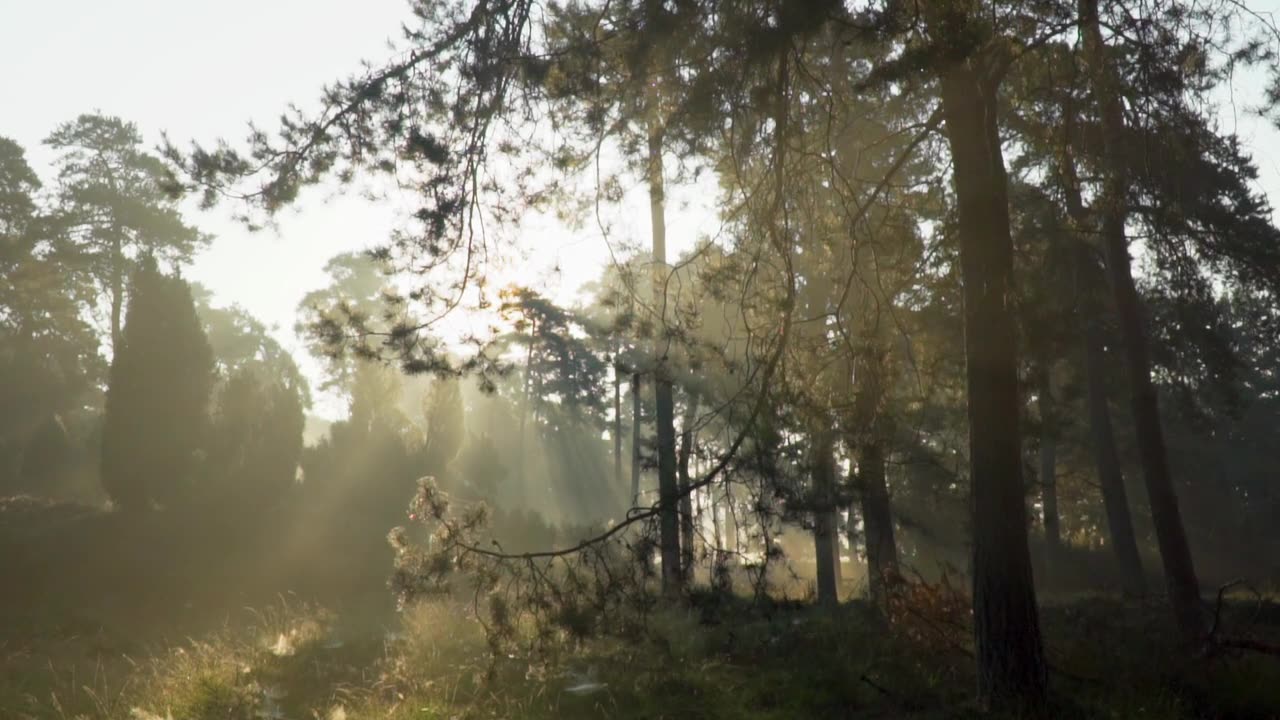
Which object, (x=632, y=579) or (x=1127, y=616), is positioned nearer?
(x=632, y=579)

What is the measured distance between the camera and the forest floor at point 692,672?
7.36 meters

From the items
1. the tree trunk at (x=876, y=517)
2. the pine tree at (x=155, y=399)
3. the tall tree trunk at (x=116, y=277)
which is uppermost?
the tall tree trunk at (x=116, y=277)

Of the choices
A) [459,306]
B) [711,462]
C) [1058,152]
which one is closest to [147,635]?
[459,306]

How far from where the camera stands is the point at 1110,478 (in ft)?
64.1

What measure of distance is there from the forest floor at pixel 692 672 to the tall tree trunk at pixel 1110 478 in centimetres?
531

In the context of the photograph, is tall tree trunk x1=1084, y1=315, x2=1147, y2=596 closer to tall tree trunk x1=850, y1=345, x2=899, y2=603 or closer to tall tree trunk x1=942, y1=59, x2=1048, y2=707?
tall tree trunk x1=850, y1=345, x2=899, y2=603

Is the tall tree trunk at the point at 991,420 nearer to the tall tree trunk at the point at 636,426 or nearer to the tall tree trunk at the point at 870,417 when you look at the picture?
the tall tree trunk at the point at 870,417

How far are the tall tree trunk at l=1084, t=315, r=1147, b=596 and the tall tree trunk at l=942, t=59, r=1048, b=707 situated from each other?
12865 millimetres

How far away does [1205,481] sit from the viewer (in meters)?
31.1

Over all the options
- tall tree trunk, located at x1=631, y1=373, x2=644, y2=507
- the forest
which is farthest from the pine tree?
tall tree trunk, located at x1=631, y1=373, x2=644, y2=507

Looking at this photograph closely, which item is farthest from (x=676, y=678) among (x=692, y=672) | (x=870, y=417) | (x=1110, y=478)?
(x=1110, y=478)

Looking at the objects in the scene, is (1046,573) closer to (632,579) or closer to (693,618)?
(693,618)

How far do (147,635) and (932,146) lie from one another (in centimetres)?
1651

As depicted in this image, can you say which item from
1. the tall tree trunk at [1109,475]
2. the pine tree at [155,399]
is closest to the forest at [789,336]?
the tall tree trunk at [1109,475]
